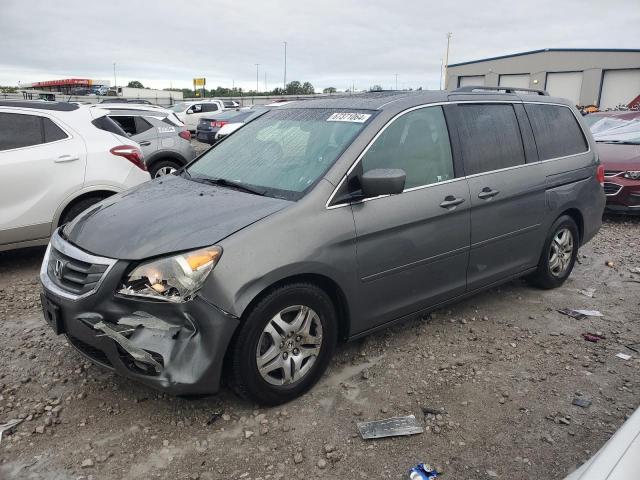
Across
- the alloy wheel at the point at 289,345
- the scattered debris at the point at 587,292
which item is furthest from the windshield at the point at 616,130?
the alloy wheel at the point at 289,345

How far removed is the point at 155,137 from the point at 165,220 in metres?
6.57

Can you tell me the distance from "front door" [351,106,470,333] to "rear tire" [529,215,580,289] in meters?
1.27

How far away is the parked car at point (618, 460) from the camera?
1.47m

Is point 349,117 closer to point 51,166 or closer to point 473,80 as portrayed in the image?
point 51,166

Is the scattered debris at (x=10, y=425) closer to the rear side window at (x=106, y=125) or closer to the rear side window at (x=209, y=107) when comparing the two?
the rear side window at (x=106, y=125)

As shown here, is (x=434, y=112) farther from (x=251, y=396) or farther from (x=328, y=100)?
(x=251, y=396)

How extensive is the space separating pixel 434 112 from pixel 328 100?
82cm

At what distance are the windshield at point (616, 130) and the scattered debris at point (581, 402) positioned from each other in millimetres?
6957

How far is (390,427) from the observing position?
2998 millimetres

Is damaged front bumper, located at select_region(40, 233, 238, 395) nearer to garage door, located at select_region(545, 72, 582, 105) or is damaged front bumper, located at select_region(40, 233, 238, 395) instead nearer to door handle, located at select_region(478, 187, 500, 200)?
door handle, located at select_region(478, 187, 500, 200)

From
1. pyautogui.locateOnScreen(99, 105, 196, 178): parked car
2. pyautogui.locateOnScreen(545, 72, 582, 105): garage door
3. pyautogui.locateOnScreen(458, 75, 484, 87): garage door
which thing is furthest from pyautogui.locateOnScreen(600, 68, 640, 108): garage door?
pyautogui.locateOnScreen(99, 105, 196, 178): parked car

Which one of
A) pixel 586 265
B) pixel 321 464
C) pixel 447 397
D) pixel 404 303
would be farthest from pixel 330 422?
pixel 586 265

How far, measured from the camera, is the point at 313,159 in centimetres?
347

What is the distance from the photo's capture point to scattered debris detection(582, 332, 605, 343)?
413 cm
